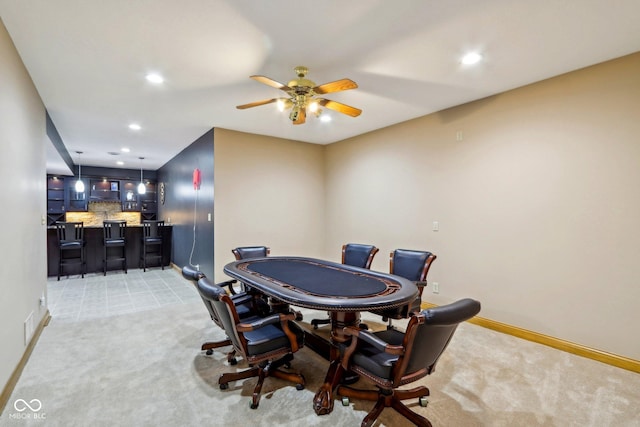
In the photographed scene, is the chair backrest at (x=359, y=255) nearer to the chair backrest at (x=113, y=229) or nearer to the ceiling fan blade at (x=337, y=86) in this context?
the ceiling fan blade at (x=337, y=86)

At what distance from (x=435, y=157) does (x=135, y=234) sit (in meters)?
6.32

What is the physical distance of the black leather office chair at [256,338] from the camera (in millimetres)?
1929

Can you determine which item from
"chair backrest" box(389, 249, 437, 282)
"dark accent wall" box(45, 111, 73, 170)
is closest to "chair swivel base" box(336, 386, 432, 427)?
"chair backrest" box(389, 249, 437, 282)

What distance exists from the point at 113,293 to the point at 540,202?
596 centimetres

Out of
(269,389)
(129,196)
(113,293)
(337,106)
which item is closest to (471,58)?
(337,106)

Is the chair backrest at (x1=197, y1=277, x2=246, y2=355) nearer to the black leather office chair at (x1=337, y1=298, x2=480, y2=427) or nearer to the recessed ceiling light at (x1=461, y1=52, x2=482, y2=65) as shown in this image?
the black leather office chair at (x1=337, y1=298, x2=480, y2=427)

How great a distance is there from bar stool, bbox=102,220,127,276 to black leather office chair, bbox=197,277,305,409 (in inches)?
207

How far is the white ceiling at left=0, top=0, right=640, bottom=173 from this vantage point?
1.98m

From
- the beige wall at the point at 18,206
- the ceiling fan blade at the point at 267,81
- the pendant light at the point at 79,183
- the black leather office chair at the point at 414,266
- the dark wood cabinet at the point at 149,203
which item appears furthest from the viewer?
the dark wood cabinet at the point at 149,203

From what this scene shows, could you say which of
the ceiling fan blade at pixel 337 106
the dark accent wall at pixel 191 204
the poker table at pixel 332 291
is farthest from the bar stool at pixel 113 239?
the ceiling fan blade at pixel 337 106

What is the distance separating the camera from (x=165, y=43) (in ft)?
7.76

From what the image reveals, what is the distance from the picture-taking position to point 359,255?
359 centimetres

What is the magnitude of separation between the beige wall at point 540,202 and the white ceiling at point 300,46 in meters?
0.34

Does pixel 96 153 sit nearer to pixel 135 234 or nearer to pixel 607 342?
pixel 135 234
